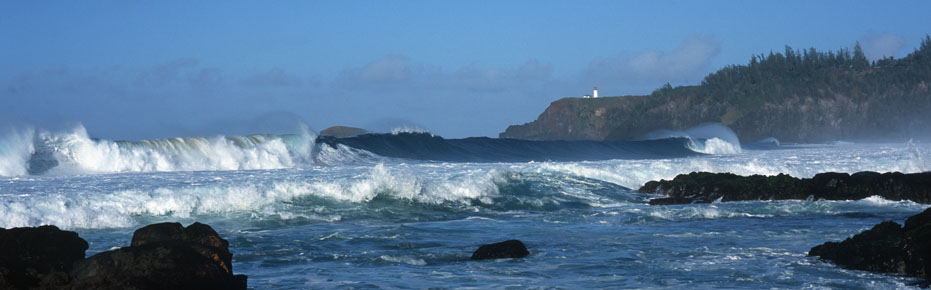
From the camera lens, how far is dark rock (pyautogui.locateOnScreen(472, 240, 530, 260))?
879cm

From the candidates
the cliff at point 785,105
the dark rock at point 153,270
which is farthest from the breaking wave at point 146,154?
the cliff at point 785,105

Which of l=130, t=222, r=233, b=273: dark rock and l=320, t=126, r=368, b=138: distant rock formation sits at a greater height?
l=320, t=126, r=368, b=138: distant rock formation

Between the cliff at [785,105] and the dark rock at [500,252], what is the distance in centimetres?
9106

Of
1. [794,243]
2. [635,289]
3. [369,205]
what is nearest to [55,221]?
[369,205]

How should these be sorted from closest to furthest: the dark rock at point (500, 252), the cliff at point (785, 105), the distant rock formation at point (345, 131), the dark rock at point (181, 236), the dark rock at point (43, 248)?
the dark rock at point (43, 248) < the dark rock at point (181, 236) < the dark rock at point (500, 252) < the distant rock formation at point (345, 131) < the cliff at point (785, 105)

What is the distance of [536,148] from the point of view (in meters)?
46.5

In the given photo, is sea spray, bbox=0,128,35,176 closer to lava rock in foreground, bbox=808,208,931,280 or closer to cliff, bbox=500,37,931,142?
lava rock in foreground, bbox=808,208,931,280

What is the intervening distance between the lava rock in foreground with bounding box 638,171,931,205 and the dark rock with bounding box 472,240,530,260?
790 centimetres

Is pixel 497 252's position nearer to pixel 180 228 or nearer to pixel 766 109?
pixel 180 228

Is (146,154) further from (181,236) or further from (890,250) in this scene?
(890,250)

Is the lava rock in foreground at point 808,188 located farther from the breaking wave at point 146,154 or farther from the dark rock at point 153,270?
the breaking wave at point 146,154

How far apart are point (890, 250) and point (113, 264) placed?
245 inches

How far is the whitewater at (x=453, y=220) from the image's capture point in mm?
7883


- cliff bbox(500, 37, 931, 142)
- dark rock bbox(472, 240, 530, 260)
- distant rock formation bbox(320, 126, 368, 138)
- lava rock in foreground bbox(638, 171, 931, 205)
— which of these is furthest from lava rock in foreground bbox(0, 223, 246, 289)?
cliff bbox(500, 37, 931, 142)
